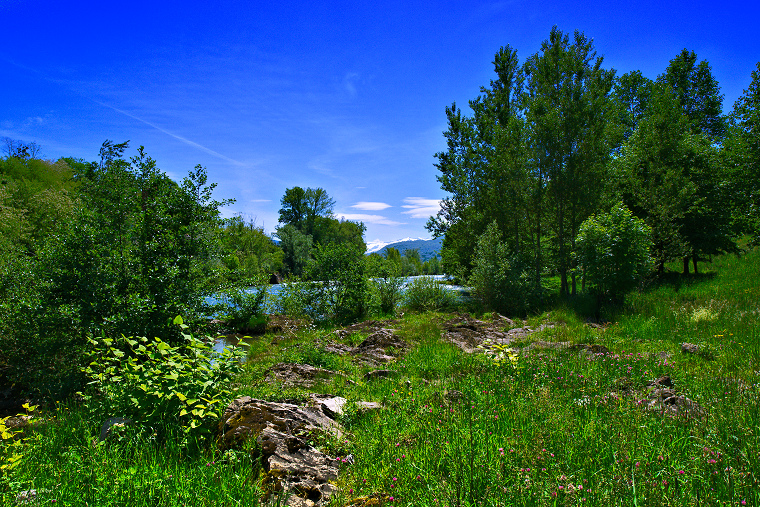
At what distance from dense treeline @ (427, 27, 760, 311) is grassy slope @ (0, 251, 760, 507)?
8484mm

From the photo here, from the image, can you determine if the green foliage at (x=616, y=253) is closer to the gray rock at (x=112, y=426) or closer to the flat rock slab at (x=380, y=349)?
the flat rock slab at (x=380, y=349)

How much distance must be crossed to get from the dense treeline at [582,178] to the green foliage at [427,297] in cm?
164

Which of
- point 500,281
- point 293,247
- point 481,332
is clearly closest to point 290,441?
point 481,332

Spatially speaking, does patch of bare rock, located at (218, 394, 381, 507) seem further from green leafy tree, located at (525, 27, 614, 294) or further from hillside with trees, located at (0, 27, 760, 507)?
green leafy tree, located at (525, 27, 614, 294)

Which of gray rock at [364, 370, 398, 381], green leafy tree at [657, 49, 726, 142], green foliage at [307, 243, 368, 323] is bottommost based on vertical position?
gray rock at [364, 370, 398, 381]

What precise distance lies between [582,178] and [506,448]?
1455 cm

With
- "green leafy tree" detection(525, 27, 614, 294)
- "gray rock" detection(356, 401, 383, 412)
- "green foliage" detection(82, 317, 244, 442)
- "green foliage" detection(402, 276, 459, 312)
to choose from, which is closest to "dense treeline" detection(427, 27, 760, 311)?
"green leafy tree" detection(525, 27, 614, 294)

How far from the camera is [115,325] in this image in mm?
6457

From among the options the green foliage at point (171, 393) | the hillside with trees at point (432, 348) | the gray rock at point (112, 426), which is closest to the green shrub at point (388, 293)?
the hillside with trees at point (432, 348)

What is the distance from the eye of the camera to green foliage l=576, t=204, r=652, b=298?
36.9ft

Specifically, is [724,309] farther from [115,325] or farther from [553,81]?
[115,325]

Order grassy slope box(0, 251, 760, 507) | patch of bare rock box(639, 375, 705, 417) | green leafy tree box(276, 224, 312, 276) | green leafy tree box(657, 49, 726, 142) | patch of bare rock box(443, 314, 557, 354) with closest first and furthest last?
grassy slope box(0, 251, 760, 507) < patch of bare rock box(639, 375, 705, 417) < patch of bare rock box(443, 314, 557, 354) < green leafy tree box(657, 49, 726, 142) < green leafy tree box(276, 224, 312, 276)

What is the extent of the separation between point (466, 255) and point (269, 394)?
1726cm

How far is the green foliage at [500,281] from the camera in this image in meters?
14.2
